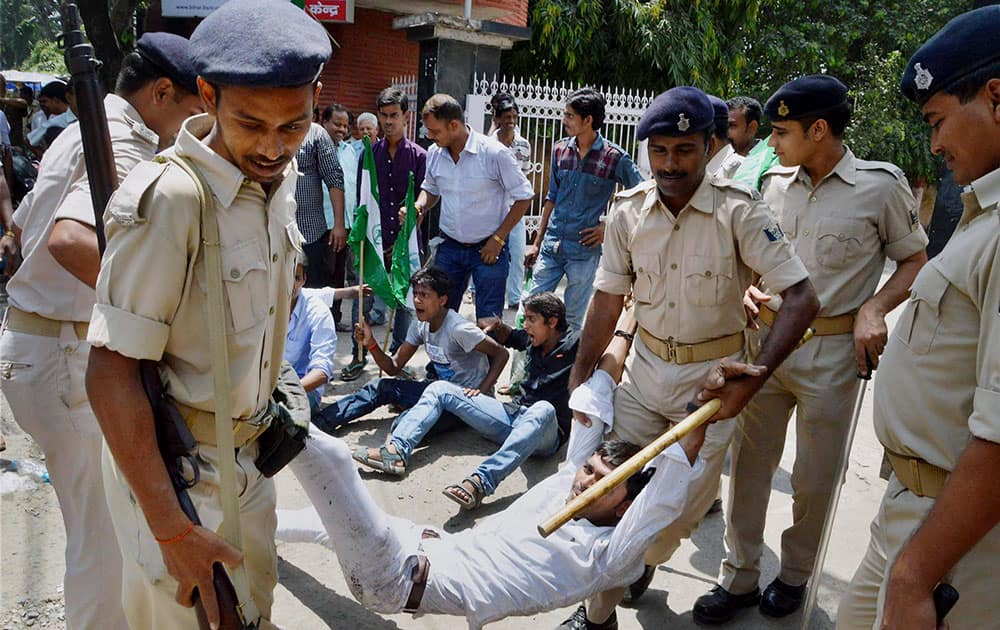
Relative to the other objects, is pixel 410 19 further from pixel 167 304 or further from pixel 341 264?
pixel 167 304

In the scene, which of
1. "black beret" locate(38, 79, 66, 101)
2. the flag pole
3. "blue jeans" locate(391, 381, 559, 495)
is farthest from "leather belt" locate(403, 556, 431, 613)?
"black beret" locate(38, 79, 66, 101)

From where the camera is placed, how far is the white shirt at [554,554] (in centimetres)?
253

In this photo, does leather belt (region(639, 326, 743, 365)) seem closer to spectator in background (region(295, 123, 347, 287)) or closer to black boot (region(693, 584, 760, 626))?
black boot (region(693, 584, 760, 626))

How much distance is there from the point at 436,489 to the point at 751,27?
13.3 meters

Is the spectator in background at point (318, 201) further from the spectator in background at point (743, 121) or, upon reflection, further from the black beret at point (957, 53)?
the black beret at point (957, 53)

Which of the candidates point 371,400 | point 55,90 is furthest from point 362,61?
point 371,400

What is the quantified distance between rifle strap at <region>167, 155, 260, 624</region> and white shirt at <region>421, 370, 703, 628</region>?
117 centimetres

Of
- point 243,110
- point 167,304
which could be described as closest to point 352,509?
point 167,304

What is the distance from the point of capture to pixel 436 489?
4.27 meters

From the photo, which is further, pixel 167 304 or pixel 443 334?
pixel 443 334

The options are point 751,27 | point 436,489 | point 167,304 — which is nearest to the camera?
point 167,304

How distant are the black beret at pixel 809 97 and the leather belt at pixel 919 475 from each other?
5.56ft

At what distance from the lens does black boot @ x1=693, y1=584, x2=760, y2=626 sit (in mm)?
3133

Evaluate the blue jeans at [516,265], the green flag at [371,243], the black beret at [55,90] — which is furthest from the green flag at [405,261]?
the black beret at [55,90]
